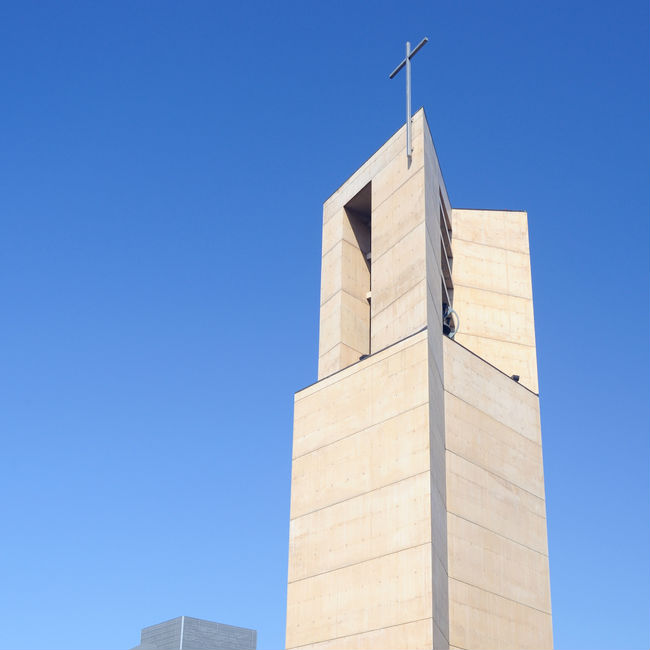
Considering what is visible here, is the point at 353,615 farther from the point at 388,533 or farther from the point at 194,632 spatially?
the point at 194,632

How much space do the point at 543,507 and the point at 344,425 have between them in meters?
7.79

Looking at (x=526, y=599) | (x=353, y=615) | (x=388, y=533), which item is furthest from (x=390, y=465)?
(x=526, y=599)

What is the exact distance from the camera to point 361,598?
26875 millimetres

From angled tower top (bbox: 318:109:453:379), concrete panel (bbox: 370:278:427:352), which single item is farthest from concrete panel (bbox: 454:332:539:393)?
concrete panel (bbox: 370:278:427:352)

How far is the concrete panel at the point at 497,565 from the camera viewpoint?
27766 millimetres

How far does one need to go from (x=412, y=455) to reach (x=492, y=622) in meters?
5.71

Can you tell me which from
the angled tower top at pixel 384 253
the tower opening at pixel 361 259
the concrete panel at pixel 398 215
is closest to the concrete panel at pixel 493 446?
the angled tower top at pixel 384 253

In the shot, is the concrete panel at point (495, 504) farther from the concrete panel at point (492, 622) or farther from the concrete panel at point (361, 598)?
the concrete panel at point (361, 598)

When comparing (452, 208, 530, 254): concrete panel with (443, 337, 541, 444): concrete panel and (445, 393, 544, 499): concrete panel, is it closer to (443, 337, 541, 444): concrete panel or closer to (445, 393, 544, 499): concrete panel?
(443, 337, 541, 444): concrete panel

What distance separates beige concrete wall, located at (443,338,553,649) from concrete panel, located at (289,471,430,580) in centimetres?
197

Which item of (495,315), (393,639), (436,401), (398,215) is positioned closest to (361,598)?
(393,639)

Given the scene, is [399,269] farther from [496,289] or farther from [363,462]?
[496,289]

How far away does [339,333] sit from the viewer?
3388 centimetres

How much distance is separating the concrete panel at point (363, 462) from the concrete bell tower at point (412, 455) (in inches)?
2.3
